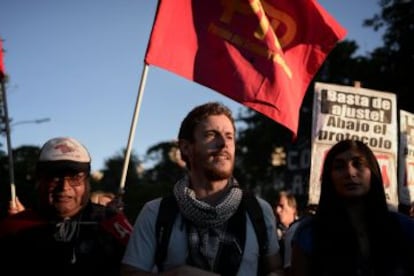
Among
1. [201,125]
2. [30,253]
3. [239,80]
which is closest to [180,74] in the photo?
[239,80]

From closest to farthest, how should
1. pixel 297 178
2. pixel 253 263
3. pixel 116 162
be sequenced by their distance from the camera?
pixel 253 263 < pixel 297 178 < pixel 116 162

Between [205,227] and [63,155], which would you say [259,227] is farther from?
[63,155]

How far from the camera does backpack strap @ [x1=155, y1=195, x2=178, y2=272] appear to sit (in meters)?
2.74

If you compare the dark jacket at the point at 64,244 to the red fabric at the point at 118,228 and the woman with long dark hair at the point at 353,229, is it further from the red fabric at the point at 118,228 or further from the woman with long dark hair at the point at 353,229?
the woman with long dark hair at the point at 353,229

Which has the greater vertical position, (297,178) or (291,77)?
(291,77)

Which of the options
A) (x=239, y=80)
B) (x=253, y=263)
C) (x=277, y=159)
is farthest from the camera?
(x=277, y=159)

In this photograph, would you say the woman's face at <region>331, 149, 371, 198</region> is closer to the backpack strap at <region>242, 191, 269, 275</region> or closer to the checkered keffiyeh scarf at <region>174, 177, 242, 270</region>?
the backpack strap at <region>242, 191, 269, 275</region>

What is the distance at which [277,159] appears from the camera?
125ft

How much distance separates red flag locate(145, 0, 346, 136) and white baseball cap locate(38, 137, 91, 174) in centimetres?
214

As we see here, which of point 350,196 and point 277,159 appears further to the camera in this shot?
point 277,159

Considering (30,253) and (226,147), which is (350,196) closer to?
(226,147)

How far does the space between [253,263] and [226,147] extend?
22.9 inches

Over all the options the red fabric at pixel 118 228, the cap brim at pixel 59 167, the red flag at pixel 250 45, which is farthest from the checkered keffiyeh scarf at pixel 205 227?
the red flag at pixel 250 45

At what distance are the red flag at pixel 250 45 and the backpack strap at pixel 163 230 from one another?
8.14ft
